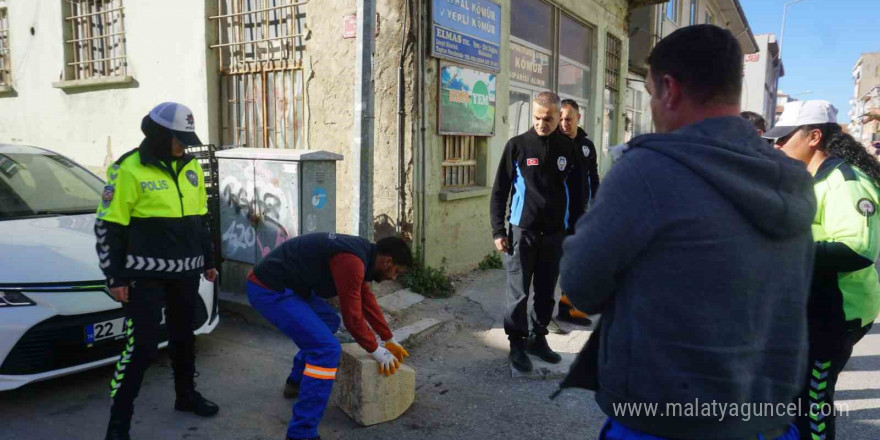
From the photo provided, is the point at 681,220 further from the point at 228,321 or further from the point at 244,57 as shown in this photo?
the point at 244,57

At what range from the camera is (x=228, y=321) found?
516cm

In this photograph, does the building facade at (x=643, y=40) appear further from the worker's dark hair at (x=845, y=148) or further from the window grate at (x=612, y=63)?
the worker's dark hair at (x=845, y=148)

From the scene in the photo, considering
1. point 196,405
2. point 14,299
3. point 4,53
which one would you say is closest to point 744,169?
point 196,405

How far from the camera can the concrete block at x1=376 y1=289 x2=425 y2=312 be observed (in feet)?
17.6

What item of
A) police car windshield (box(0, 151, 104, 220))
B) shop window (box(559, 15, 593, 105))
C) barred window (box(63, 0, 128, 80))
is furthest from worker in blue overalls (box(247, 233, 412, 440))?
shop window (box(559, 15, 593, 105))

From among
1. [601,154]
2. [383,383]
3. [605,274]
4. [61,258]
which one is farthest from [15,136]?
[605,274]

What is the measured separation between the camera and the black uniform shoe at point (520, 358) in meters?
4.21

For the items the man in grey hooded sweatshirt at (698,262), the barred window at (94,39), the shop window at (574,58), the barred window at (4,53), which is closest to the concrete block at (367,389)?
the man in grey hooded sweatshirt at (698,262)

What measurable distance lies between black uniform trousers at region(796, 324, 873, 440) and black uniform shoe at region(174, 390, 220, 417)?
3.05 metres

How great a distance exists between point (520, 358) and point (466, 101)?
3.32 m

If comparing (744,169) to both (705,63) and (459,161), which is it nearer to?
(705,63)

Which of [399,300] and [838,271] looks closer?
[838,271]

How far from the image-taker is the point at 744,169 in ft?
4.23

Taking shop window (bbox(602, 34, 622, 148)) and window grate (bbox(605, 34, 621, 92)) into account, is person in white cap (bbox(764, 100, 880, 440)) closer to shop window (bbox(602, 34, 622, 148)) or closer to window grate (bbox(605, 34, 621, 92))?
shop window (bbox(602, 34, 622, 148))
